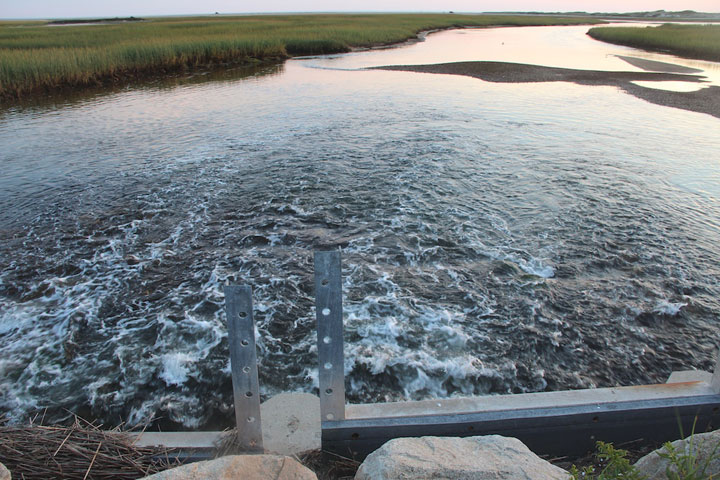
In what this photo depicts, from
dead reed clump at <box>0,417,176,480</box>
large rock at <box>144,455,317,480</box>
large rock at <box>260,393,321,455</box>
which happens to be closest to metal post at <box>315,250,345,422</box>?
large rock at <box>260,393,321,455</box>

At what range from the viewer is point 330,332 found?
2.97 meters

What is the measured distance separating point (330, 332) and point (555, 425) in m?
1.66

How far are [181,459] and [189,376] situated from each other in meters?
1.58

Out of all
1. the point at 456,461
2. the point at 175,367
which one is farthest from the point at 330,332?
the point at 175,367

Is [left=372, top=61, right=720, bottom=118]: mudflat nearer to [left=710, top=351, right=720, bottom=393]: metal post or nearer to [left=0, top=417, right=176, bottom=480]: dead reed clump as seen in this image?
[left=710, top=351, right=720, bottom=393]: metal post

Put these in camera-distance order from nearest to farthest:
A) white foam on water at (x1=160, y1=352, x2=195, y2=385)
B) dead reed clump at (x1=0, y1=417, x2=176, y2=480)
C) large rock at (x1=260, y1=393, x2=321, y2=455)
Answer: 1. dead reed clump at (x1=0, y1=417, x2=176, y2=480)
2. large rock at (x1=260, y1=393, x2=321, y2=455)
3. white foam on water at (x1=160, y1=352, x2=195, y2=385)

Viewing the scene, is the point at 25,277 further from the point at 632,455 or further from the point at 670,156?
the point at 670,156

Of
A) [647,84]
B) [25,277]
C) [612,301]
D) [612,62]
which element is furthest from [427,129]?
[612,62]

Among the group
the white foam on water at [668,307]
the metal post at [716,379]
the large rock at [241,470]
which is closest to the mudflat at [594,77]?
the white foam on water at [668,307]

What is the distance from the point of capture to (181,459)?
3.06 m

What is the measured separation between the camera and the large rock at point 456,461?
98.6 inches

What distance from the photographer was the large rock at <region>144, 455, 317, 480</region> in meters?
2.49

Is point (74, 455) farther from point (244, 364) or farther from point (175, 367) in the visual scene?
point (175, 367)

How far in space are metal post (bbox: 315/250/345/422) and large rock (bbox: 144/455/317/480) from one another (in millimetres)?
486
